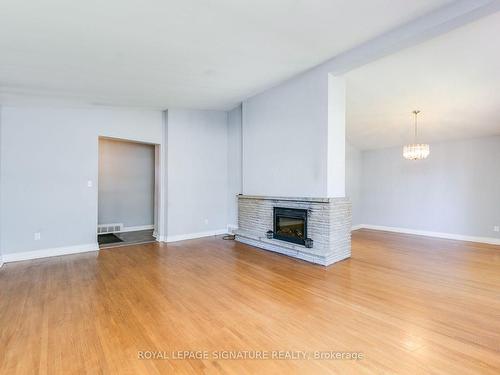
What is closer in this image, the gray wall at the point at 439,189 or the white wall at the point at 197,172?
the gray wall at the point at 439,189

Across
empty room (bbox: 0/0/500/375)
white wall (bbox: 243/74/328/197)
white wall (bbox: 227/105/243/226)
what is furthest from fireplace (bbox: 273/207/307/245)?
white wall (bbox: 227/105/243/226)

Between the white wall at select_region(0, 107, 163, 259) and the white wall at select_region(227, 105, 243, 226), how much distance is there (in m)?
2.46

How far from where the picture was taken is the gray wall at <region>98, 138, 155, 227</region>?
264 inches

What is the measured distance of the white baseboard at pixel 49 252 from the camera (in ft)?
13.4

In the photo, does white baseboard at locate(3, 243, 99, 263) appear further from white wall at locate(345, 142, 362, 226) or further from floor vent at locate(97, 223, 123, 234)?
white wall at locate(345, 142, 362, 226)

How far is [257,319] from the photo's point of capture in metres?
2.27

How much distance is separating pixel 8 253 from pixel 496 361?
5933 millimetres

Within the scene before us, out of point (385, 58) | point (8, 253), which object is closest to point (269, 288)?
point (385, 58)

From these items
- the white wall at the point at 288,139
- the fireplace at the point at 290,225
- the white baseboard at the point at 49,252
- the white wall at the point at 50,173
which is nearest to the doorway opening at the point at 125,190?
the white baseboard at the point at 49,252

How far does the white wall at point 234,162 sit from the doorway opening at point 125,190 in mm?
1969

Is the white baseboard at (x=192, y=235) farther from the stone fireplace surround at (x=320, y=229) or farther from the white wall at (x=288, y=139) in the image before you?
the stone fireplace surround at (x=320, y=229)

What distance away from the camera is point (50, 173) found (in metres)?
4.39

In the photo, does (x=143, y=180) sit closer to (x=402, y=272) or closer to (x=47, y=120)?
(x=47, y=120)

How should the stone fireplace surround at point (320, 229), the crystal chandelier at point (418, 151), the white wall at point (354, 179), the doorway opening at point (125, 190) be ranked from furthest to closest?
the white wall at point (354, 179), the doorway opening at point (125, 190), the crystal chandelier at point (418, 151), the stone fireplace surround at point (320, 229)
